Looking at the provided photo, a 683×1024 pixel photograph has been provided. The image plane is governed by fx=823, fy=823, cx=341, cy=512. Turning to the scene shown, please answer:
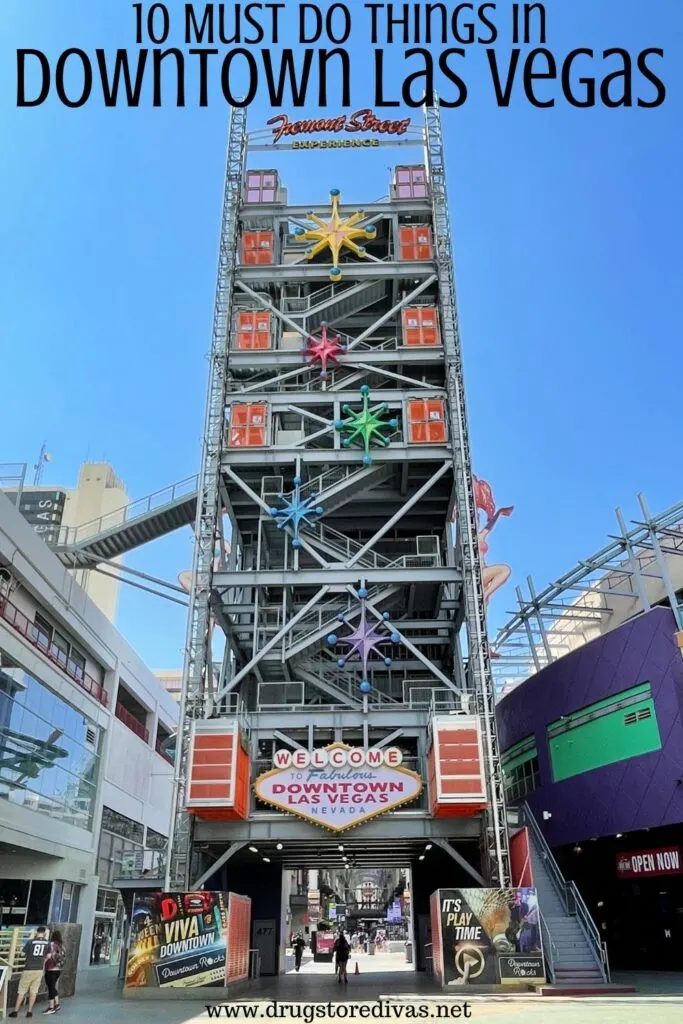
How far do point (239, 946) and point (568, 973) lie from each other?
1024cm

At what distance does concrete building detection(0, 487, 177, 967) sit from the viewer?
107 ft

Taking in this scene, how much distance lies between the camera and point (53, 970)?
20312 millimetres

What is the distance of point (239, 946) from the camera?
1041 inches

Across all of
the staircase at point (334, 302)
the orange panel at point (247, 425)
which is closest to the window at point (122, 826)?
the orange panel at point (247, 425)

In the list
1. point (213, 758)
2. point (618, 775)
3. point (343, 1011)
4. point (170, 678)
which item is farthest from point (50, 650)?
point (170, 678)

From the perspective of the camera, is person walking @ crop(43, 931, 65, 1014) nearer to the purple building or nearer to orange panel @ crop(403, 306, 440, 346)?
the purple building

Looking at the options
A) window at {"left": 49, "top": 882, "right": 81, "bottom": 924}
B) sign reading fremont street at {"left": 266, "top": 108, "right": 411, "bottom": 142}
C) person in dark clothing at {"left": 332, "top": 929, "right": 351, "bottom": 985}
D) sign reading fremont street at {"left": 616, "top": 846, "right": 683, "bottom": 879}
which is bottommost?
person in dark clothing at {"left": 332, "top": 929, "right": 351, "bottom": 985}

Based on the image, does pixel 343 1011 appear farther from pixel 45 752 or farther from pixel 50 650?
pixel 50 650

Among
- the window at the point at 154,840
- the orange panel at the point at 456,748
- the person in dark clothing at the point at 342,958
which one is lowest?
the person in dark clothing at the point at 342,958

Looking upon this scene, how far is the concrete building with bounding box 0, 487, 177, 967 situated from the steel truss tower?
650 centimetres

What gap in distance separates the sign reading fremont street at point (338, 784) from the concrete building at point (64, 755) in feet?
26.1

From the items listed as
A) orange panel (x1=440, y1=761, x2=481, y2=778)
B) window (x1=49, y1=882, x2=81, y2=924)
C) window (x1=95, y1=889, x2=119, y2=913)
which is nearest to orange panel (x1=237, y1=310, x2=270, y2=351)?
orange panel (x1=440, y1=761, x2=481, y2=778)

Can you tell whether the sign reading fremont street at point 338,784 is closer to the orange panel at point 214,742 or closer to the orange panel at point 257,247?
the orange panel at point 214,742

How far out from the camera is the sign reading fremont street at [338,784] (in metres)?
30.0
